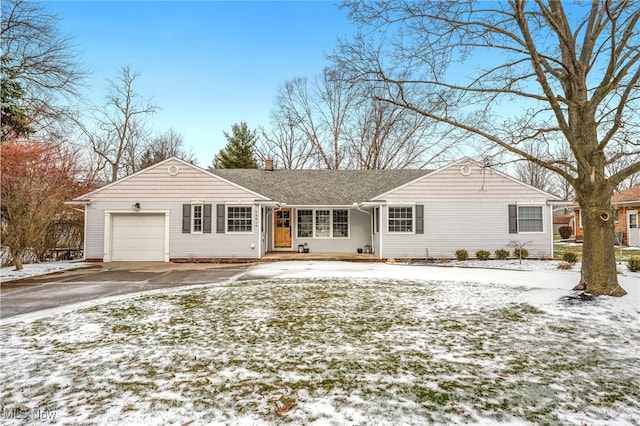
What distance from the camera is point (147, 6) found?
36.1 feet

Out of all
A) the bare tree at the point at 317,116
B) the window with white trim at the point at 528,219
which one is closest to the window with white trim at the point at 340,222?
the window with white trim at the point at 528,219

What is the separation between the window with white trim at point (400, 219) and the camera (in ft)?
47.9

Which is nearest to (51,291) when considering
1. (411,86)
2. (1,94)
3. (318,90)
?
(1,94)

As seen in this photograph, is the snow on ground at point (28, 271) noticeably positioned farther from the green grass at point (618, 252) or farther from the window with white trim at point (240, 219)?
the green grass at point (618, 252)

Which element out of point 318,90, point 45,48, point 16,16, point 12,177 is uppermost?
point 318,90

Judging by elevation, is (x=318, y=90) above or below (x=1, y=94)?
above

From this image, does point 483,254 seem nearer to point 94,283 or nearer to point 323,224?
point 323,224

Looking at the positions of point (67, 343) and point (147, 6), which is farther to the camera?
point (147, 6)

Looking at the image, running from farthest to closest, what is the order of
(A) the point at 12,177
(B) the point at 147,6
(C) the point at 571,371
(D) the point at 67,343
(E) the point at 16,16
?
(B) the point at 147,6, (A) the point at 12,177, (E) the point at 16,16, (D) the point at 67,343, (C) the point at 571,371

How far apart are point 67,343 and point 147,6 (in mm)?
10785

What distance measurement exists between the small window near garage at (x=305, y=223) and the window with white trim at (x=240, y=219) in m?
2.82

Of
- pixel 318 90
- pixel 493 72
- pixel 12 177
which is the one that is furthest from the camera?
pixel 318 90

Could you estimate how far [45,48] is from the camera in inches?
391

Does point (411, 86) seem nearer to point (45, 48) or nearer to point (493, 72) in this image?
point (493, 72)
